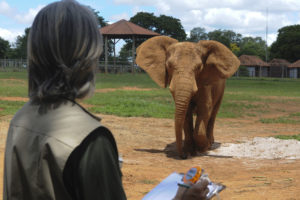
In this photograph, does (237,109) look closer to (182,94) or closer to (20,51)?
(182,94)

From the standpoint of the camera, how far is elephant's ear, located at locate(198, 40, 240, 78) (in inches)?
331

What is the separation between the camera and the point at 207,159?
814 centimetres

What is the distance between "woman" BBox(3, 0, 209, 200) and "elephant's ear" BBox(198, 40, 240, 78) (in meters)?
6.96

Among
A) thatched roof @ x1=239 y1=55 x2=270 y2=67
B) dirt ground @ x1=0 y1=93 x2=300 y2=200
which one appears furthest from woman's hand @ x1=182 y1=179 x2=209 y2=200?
thatched roof @ x1=239 y1=55 x2=270 y2=67

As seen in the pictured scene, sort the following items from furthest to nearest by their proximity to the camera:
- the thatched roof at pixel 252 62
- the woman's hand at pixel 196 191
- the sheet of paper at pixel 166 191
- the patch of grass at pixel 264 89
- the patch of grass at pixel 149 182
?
the thatched roof at pixel 252 62 → the patch of grass at pixel 264 89 → the patch of grass at pixel 149 182 → the sheet of paper at pixel 166 191 → the woman's hand at pixel 196 191

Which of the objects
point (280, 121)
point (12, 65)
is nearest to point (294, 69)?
point (12, 65)

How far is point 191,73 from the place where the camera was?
7.59 metres

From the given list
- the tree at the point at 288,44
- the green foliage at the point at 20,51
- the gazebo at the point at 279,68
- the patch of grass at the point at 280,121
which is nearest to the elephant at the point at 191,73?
the patch of grass at the point at 280,121

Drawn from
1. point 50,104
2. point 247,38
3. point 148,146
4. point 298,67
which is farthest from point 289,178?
point 247,38

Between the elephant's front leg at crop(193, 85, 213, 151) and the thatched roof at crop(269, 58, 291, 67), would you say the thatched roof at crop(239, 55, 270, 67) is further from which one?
the elephant's front leg at crop(193, 85, 213, 151)

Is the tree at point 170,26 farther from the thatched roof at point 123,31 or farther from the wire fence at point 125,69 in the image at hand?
the thatched roof at point 123,31

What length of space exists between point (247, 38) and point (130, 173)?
115 m

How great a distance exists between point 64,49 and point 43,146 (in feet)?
1.22

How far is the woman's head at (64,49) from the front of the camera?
1.53 m
